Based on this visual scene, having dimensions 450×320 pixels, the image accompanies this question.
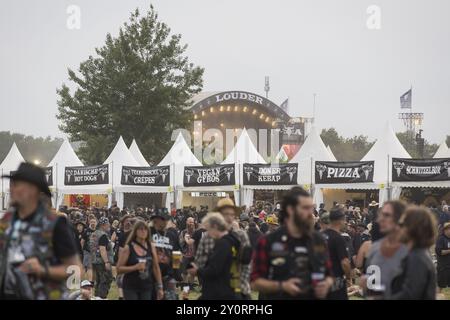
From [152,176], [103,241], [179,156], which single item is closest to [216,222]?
[103,241]

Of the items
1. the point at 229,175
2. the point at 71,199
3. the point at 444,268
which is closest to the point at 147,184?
the point at 229,175

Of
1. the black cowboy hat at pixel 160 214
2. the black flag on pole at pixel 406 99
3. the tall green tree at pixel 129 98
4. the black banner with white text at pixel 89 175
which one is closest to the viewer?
the black cowboy hat at pixel 160 214

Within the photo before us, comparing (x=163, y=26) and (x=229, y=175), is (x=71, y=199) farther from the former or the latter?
(x=163, y=26)

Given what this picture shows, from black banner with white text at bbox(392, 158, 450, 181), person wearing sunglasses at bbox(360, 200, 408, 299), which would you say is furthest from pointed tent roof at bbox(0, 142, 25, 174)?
person wearing sunglasses at bbox(360, 200, 408, 299)

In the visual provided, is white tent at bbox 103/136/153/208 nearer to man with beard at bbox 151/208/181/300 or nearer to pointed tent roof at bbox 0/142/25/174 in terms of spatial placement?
pointed tent roof at bbox 0/142/25/174

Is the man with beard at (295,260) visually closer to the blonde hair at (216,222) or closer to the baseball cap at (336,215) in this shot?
the blonde hair at (216,222)

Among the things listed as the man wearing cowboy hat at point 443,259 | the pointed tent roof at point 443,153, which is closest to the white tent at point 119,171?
the pointed tent roof at point 443,153

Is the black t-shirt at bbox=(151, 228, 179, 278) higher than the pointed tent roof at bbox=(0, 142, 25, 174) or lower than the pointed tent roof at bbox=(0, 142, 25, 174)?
lower

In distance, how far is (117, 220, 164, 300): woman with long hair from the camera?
1012cm

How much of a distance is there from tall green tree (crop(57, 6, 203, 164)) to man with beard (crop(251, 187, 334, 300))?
5255 centimetres

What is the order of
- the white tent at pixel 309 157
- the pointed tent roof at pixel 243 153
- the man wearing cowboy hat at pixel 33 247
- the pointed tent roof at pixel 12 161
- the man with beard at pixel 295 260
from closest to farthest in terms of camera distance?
the man wearing cowboy hat at pixel 33 247, the man with beard at pixel 295 260, the white tent at pixel 309 157, the pointed tent roof at pixel 243 153, the pointed tent roof at pixel 12 161

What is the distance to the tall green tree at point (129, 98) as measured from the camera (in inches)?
2350

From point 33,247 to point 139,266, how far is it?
4.52m

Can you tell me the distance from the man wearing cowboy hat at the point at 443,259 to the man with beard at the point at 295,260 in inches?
498
